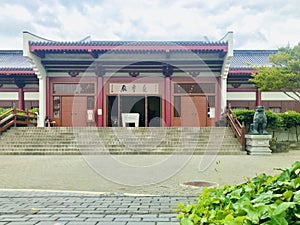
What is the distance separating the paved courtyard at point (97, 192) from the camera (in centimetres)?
279

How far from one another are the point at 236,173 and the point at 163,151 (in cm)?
454

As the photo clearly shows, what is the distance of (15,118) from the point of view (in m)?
14.1

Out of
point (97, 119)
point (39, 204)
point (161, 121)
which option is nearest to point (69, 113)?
point (97, 119)

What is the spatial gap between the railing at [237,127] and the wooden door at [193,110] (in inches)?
139

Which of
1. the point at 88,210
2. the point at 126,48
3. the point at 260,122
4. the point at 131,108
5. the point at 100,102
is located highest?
the point at 126,48

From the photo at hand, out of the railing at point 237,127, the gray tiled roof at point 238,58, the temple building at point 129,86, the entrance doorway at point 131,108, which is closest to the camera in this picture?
the railing at point 237,127

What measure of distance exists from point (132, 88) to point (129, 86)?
0.66ft

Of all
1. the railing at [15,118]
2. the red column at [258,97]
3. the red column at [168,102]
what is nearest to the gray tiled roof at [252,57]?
the red column at [258,97]

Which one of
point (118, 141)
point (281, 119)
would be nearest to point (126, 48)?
point (118, 141)

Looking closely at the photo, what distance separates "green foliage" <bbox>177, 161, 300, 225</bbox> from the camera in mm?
1484

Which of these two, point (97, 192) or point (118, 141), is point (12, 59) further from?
point (97, 192)

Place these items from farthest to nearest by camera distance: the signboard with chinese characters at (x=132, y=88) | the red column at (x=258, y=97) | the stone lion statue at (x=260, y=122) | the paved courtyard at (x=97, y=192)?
the red column at (x=258, y=97)
the signboard with chinese characters at (x=132, y=88)
the stone lion statue at (x=260, y=122)
the paved courtyard at (x=97, y=192)

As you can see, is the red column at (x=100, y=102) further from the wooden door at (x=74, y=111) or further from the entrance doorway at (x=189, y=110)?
the entrance doorway at (x=189, y=110)

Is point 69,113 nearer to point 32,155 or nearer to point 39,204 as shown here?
point 32,155
